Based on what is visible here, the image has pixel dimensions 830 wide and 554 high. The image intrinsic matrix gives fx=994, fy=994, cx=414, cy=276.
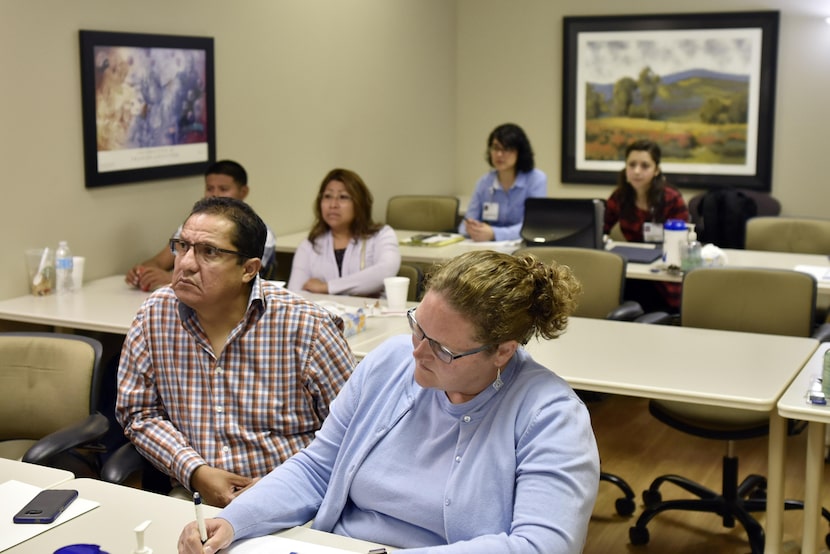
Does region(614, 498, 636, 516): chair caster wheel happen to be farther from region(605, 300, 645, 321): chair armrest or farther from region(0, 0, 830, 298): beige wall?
region(0, 0, 830, 298): beige wall

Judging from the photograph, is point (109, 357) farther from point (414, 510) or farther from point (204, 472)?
point (414, 510)

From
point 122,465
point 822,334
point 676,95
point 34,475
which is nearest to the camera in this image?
point 34,475

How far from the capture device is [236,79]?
5.48m

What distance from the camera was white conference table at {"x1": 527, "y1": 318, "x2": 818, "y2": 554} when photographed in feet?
9.47

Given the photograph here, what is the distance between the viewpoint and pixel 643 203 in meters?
5.66

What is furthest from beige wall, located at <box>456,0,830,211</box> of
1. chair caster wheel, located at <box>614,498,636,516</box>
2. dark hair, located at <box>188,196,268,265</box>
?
dark hair, located at <box>188,196,268,265</box>

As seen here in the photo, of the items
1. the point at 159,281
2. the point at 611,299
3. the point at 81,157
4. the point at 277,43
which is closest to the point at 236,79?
the point at 277,43

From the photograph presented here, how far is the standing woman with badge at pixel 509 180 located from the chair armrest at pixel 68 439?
3.52m

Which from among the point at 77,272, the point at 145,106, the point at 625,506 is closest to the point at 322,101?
the point at 145,106

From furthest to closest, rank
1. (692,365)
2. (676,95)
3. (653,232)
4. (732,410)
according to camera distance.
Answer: (676,95) → (653,232) → (732,410) → (692,365)

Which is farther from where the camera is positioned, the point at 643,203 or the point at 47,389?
the point at 643,203

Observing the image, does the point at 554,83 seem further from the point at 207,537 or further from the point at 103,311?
→ the point at 207,537

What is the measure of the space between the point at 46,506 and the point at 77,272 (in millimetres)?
2520

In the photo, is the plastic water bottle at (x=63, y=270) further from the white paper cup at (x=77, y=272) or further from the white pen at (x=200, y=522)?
the white pen at (x=200, y=522)
